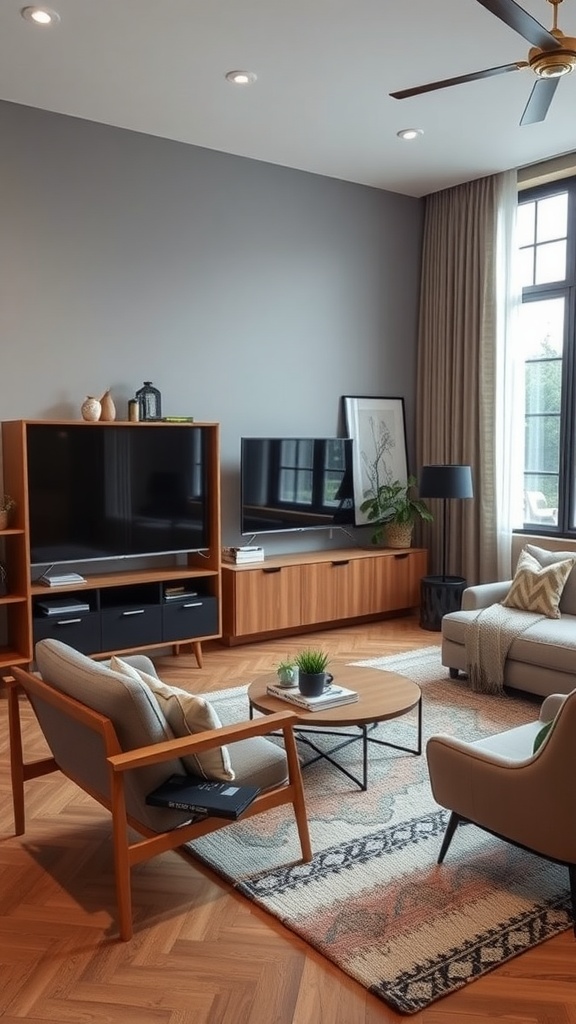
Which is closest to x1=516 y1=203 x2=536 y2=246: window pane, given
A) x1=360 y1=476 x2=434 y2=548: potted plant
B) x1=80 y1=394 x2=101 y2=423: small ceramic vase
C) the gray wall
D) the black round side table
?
the gray wall

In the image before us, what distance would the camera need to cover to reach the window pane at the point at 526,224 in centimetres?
628

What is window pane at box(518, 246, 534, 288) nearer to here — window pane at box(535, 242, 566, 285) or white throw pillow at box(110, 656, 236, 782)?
window pane at box(535, 242, 566, 285)

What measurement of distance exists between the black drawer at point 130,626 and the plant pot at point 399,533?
7.47 ft

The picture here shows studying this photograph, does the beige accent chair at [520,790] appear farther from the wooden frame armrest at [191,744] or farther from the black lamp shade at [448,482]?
the black lamp shade at [448,482]

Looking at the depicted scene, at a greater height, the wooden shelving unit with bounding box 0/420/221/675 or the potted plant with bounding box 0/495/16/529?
the potted plant with bounding box 0/495/16/529

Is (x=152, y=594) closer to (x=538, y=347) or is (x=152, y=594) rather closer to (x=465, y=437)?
(x=465, y=437)

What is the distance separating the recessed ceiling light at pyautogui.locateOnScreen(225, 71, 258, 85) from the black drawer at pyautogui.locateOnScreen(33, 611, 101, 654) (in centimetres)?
310

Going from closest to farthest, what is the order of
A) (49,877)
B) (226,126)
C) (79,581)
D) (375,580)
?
(49,877) < (79,581) < (226,126) < (375,580)

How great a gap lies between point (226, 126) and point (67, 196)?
43.3 inches

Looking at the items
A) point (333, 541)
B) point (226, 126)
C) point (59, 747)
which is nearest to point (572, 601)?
point (333, 541)

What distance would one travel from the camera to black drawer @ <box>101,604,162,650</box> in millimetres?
4883

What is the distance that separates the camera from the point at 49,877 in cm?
274

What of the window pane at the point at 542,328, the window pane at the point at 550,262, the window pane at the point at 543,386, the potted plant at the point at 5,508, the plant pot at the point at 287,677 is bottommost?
the plant pot at the point at 287,677

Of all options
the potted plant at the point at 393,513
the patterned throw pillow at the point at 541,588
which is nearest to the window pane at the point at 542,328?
the potted plant at the point at 393,513
